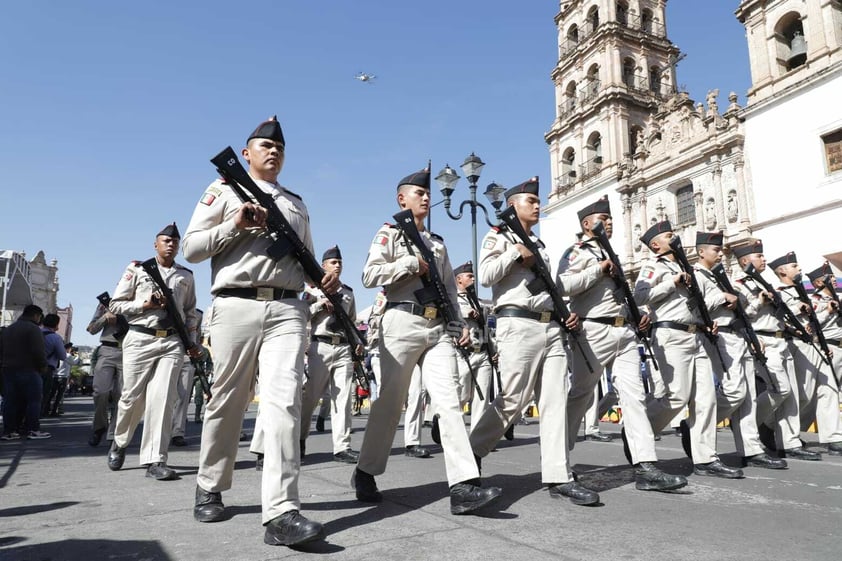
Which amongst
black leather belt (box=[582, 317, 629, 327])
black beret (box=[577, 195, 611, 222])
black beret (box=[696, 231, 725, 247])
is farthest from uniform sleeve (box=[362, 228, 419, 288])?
black beret (box=[696, 231, 725, 247])

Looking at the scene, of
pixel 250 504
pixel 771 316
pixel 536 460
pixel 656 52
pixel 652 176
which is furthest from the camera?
pixel 656 52

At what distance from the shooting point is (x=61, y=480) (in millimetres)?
4711

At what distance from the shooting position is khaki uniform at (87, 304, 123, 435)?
24.5ft

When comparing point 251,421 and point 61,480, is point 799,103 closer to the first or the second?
point 251,421

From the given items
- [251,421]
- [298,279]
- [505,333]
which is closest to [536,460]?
[505,333]

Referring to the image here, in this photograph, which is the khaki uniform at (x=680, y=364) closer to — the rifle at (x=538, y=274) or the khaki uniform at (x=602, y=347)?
the khaki uniform at (x=602, y=347)

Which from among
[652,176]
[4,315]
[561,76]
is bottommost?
[4,315]

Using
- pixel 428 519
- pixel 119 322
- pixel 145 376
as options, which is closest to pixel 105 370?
pixel 119 322

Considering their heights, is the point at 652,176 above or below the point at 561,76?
below

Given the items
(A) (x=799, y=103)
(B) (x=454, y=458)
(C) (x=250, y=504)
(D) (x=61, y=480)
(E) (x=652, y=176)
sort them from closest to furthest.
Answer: (B) (x=454, y=458) → (C) (x=250, y=504) → (D) (x=61, y=480) → (A) (x=799, y=103) → (E) (x=652, y=176)

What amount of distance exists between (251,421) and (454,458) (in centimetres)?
960

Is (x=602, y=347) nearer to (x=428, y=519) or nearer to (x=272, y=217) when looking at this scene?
(x=428, y=519)

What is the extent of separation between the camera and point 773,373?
620 cm

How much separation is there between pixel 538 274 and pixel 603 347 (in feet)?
2.92
